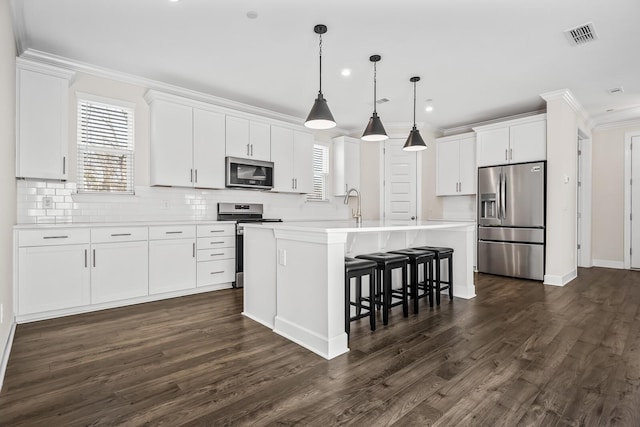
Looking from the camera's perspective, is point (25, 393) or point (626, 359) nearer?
point (25, 393)

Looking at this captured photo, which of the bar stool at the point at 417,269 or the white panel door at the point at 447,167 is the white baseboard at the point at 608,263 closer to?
the white panel door at the point at 447,167

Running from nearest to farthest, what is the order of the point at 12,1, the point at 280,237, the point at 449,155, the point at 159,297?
1. the point at 12,1
2. the point at 280,237
3. the point at 159,297
4. the point at 449,155

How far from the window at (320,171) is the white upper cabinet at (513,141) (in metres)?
2.71

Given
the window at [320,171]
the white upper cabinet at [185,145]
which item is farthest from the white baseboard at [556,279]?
the white upper cabinet at [185,145]

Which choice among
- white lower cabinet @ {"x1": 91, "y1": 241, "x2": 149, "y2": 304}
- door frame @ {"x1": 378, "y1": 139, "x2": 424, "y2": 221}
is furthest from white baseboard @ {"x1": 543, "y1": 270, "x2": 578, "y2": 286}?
white lower cabinet @ {"x1": 91, "y1": 241, "x2": 149, "y2": 304}

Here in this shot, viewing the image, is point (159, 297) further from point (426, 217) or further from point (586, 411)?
point (426, 217)

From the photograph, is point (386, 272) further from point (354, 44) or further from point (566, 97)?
point (566, 97)

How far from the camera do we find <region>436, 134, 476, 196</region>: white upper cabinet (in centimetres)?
609

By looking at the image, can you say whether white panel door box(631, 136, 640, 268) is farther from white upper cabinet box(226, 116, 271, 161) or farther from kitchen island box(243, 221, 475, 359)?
white upper cabinet box(226, 116, 271, 161)

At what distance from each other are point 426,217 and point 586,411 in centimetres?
488

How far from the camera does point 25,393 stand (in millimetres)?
1949

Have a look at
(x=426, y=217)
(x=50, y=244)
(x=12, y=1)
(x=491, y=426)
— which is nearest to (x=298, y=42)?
(x=12, y=1)

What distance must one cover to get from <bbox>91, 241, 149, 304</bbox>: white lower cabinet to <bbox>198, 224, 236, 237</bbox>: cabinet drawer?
0.71m

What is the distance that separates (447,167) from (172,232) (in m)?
4.96
